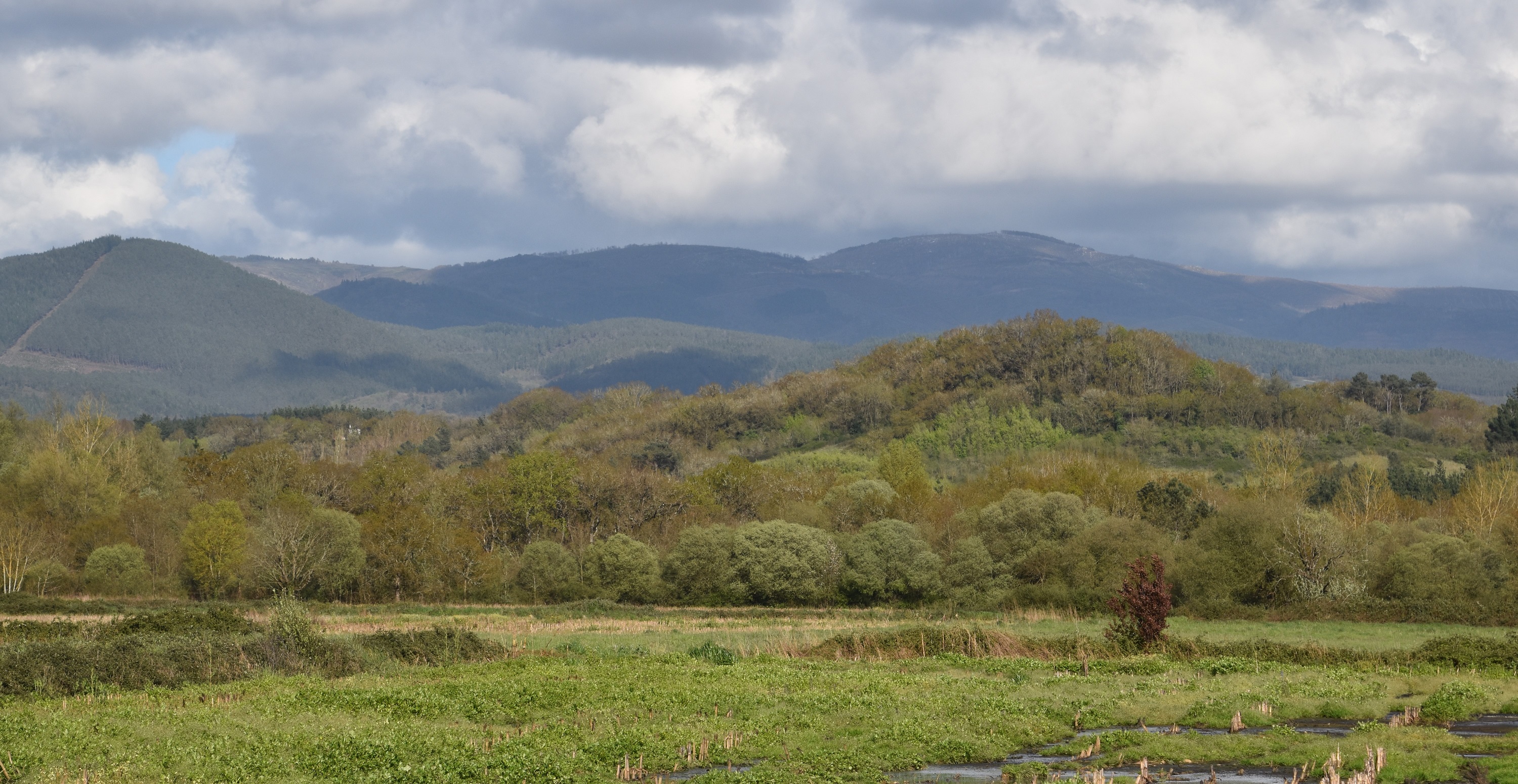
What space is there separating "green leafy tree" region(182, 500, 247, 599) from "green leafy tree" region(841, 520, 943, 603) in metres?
43.5

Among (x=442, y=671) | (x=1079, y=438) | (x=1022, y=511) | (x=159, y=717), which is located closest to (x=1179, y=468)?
(x=1079, y=438)

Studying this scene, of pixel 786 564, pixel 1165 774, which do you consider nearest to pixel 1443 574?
pixel 786 564

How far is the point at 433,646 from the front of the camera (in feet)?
150

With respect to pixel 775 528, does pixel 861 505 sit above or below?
above

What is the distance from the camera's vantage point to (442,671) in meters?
42.3

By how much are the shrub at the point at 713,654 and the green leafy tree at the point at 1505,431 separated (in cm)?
14303

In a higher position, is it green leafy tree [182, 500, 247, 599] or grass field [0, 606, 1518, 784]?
grass field [0, 606, 1518, 784]

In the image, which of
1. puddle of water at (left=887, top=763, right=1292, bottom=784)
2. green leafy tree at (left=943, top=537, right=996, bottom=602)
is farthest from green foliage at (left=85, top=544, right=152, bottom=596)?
puddle of water at (left=887, top=763, right=1292, bottom=784)

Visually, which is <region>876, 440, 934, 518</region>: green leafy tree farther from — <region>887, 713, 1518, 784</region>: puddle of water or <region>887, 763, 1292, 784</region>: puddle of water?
<region>887, 763, 1292, 784</region>: puddle of water

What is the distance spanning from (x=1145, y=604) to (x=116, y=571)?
73934 millimetres

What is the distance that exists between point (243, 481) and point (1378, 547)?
97.7 m

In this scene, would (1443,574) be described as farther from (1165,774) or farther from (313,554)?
(313,554)

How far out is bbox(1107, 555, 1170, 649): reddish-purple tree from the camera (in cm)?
4784

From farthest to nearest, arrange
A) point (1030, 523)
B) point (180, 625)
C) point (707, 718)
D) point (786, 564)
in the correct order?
point (1030, 523)
point (786, 564)
point (180, 625)
point (707, 718)
